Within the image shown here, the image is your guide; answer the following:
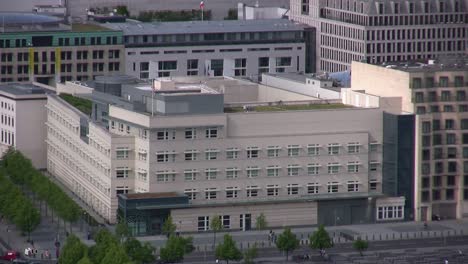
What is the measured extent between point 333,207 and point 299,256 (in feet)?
41.9

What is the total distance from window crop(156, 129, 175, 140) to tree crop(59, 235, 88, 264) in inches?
722

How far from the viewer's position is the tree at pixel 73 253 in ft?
471

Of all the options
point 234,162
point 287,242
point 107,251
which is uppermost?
point 234,162

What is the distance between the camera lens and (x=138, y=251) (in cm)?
14800

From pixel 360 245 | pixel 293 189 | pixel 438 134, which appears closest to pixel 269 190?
pixel 293 189

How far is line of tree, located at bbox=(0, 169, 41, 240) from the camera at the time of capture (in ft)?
522

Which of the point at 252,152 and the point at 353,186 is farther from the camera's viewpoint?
the point at 353,186

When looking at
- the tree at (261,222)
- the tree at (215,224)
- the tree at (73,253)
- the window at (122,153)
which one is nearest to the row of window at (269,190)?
the tree at (261,222)

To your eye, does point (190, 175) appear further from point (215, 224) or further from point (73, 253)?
point (73, 253)

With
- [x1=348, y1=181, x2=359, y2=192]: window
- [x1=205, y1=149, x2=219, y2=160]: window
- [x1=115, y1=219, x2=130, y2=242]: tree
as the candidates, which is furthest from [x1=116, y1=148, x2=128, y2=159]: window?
[x1=348, y1=181, x2=359, y2=192]: window

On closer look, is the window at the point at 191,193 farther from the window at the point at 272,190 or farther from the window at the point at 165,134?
the window at the point at 272,190

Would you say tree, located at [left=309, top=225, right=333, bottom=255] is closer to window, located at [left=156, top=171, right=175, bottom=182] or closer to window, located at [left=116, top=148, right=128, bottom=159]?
window, located at [left=156, top=171, right=175, bottom=182]

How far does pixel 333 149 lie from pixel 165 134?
1274 centimetres

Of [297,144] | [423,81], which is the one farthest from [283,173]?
[423,81]
